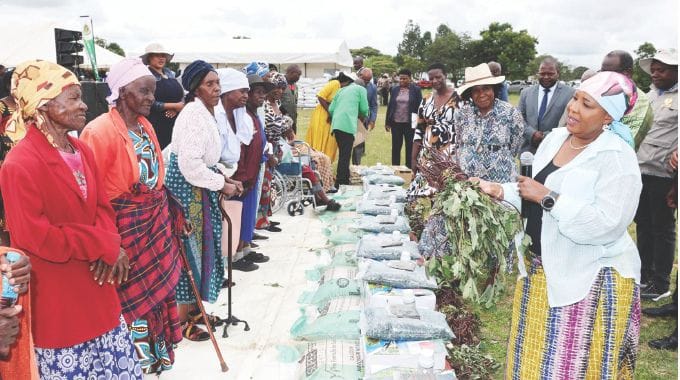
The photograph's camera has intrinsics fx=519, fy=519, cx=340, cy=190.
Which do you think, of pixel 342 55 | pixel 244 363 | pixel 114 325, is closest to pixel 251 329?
pixel 244 363

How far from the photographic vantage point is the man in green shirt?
26.5 ft

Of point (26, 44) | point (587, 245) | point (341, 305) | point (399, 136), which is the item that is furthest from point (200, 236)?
point (26, 44)

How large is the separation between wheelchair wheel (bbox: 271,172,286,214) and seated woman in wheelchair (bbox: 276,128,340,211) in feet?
0.58

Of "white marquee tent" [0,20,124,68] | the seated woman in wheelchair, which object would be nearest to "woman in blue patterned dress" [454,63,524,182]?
the seated woman in wheelchair

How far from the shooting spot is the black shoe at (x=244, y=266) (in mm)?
5176

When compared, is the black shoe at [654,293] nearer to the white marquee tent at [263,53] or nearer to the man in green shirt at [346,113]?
the man in green shirt at [346,113]

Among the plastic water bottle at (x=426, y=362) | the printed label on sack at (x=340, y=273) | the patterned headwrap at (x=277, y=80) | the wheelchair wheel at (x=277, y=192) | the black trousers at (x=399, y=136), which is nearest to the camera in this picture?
the plastic water bottle at (x=426, y=362)

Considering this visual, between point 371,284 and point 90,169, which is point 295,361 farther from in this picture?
point 90,169

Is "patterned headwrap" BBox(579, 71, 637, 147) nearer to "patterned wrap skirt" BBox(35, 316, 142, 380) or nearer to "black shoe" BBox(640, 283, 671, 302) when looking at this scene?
"patterned wrap skirt" BBox(35, 316, 142, 380)

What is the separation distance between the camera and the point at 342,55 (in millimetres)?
24016

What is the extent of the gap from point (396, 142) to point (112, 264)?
24.7 ft

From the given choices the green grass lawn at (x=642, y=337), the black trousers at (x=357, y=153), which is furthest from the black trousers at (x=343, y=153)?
the green grass lawn at (x=642, y=337)

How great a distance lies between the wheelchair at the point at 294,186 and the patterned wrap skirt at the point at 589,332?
16.1ft

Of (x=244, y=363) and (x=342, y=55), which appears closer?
(x=244, y=363)
